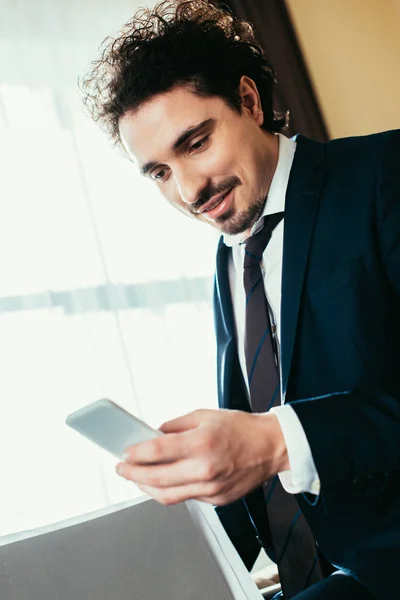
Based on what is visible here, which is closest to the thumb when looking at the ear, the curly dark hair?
the curly dark hair

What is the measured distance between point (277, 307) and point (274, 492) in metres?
0.41

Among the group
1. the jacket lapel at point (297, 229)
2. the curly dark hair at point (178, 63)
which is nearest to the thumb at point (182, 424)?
the jacket lapel at point (297, 229)

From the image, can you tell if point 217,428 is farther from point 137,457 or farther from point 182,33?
point 182,33

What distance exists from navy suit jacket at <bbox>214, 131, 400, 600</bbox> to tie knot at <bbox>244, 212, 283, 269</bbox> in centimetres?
13

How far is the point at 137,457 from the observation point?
0.74 meters

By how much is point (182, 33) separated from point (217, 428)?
49.9 inches

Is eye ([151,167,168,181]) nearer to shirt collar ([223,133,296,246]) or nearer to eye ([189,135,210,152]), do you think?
eye ([189,135,210,152])

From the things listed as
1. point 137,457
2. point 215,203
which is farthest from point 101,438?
point 215,203

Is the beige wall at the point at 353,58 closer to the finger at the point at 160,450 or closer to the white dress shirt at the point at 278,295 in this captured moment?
the white dress shirt at the point at 278,295

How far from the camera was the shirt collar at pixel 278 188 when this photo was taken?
143 cm

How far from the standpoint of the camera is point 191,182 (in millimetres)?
1439

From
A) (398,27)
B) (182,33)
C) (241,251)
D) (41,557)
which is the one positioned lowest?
(41,557)

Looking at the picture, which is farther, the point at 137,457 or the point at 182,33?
the point at 182,33

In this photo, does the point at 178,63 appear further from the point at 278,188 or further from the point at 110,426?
the point at 110,426
